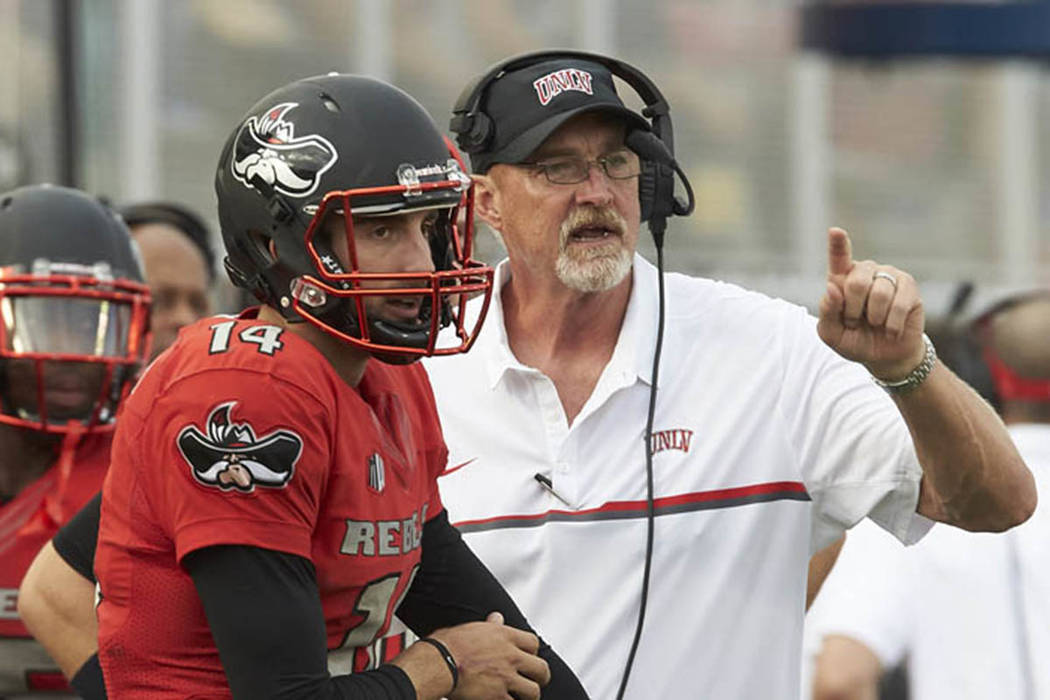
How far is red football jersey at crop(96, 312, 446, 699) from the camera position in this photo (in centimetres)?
241

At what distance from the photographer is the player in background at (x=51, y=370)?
4.00 m

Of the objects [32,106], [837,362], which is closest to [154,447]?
[837,362]

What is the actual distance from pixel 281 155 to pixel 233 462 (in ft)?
1.54

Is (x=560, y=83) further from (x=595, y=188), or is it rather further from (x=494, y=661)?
(x=494, y=661)

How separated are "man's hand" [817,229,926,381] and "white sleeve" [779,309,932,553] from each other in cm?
40

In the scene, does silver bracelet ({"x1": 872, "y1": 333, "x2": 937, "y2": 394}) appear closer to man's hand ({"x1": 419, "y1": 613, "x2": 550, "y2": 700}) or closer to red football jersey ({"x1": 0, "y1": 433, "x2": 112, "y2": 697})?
man's hand ({"x1": 419, "y1": 613, "x2": 550, "y2": 700})

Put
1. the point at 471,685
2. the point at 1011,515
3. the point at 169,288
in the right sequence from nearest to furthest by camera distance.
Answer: the point at 471,685 → the point at 1011,515 → the point at 169,288

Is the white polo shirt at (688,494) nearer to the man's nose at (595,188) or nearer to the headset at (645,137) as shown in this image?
the headset at (645,137)

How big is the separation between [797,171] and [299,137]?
9293 mm

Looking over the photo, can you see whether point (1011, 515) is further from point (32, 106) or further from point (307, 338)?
point (32, 106)

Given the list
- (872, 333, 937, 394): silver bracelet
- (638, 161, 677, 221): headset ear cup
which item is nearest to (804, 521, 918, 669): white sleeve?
(638, 161, 677, 221): headset ear cup

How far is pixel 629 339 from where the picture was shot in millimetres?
3664

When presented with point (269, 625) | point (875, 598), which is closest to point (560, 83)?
point (269, 625)

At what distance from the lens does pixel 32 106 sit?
9164 mm
